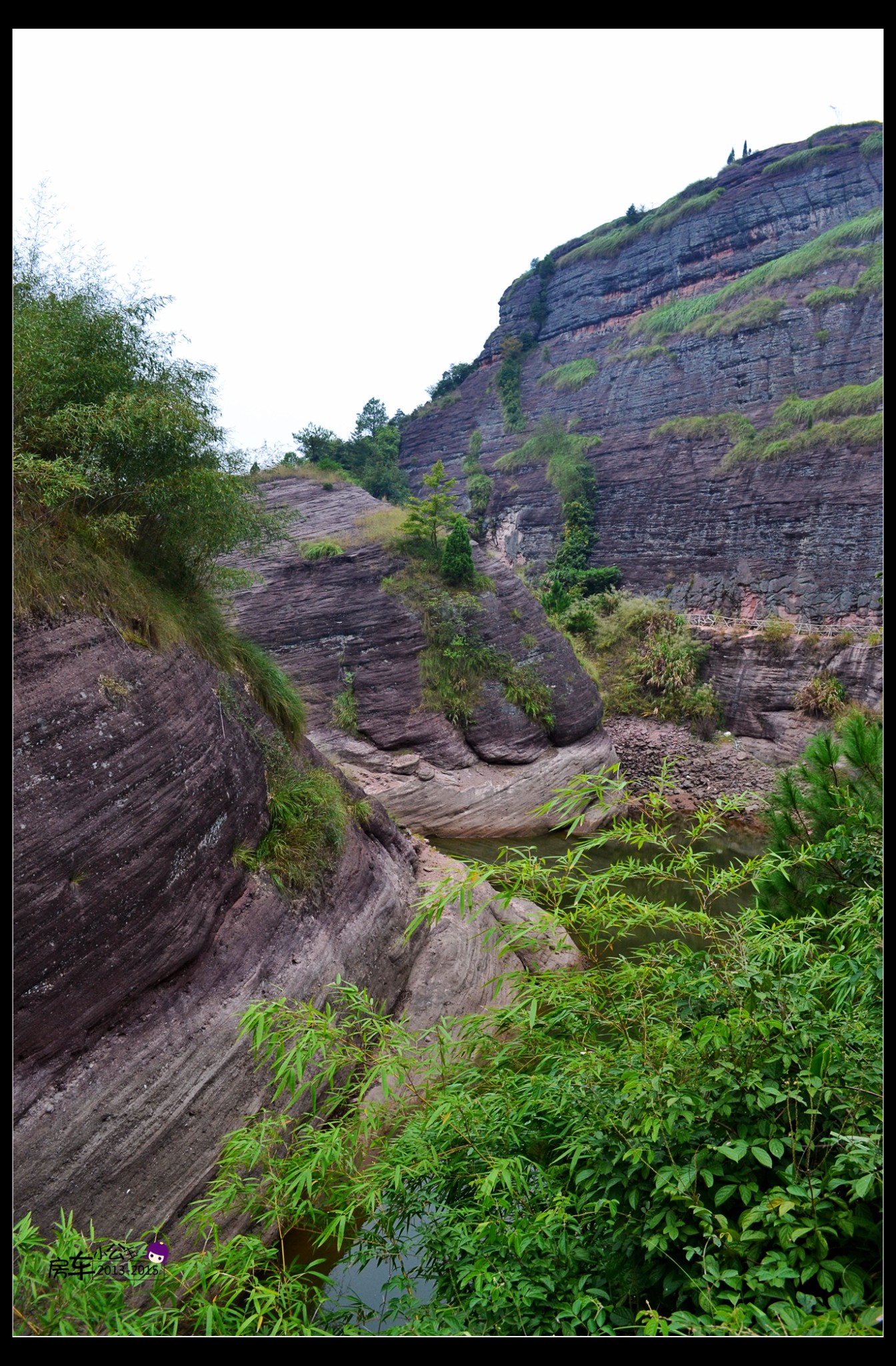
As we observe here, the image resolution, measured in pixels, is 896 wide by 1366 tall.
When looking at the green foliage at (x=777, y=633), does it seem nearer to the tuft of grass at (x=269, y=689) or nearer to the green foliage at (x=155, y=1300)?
the tuft of grass at (x=269, y=689)

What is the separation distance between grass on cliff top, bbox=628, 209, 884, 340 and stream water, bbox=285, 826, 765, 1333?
671 inches

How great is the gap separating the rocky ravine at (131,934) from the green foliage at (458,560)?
8.87 metres

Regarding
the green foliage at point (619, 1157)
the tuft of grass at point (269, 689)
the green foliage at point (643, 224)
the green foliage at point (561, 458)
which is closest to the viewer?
the green foliage at point (619, 1157)

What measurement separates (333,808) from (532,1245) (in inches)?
186

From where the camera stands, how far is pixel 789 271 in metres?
21.7

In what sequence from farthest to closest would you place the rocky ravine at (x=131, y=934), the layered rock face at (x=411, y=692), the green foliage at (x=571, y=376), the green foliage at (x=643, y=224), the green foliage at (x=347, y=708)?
the green foliage at (x=571, y=376) → the green foliage at (x=643, y=224) → the green foliage at (x=347, y=708) → the layered rock face at (x=411, y=692) → the rocky ravine at (x=131, y=934)

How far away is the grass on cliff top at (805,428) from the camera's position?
57.2 ft

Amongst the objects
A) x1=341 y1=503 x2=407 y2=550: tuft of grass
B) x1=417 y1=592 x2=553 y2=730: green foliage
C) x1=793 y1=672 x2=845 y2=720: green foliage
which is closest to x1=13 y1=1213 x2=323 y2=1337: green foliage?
x1=417 y1=592 x2=553 y2=730: green foliage

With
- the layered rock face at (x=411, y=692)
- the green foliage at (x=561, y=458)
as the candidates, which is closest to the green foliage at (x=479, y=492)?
the green foliage at (x=561, y=458)

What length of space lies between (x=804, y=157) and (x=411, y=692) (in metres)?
25.4

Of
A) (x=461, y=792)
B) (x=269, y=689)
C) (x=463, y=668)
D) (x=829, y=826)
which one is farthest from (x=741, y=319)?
(x=829, y=826)

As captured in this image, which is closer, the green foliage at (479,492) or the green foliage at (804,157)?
the green foliage at (804,157)

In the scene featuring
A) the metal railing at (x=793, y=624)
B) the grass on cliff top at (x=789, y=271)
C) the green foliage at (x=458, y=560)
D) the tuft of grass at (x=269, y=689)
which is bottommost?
the tuft of grass at (x=269, y=689)
